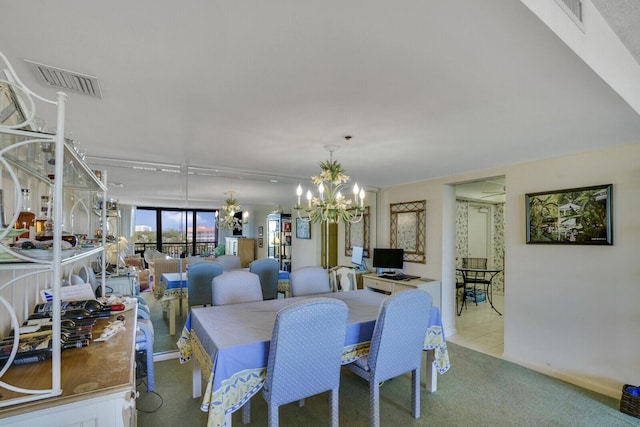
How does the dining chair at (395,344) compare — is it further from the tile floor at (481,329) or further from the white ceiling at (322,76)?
the tile floor at (481,329)

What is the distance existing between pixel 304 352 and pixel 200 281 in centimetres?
259

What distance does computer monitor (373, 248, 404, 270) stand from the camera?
488 cm

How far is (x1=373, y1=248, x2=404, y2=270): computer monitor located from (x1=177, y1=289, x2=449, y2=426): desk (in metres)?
1.67

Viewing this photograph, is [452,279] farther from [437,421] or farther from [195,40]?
[195,40]

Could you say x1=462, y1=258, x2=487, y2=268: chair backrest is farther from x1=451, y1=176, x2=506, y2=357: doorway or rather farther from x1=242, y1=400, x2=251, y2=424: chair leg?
x1=242, y1=400, x2=251, y2=424: chair leg

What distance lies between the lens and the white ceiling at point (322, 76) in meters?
1.15

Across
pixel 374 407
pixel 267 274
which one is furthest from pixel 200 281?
pixel 374 407

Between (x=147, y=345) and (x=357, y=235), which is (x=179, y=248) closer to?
(x=147, y=345)

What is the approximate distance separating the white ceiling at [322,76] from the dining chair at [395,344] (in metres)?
1.33

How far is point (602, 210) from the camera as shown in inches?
112

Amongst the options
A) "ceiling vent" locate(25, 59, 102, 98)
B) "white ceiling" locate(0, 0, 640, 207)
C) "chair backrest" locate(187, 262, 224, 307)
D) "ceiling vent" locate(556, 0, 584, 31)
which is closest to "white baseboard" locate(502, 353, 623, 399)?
"white ceiling" locate(0, 0, 640, 207)

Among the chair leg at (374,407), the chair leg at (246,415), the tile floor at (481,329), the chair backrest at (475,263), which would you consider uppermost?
the chair backrest at (475,263)

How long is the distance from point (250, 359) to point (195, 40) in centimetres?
177

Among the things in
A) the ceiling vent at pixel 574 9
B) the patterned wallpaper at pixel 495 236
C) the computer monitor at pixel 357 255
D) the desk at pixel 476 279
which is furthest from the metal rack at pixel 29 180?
the patterned wallpaper at pixel 495 236
